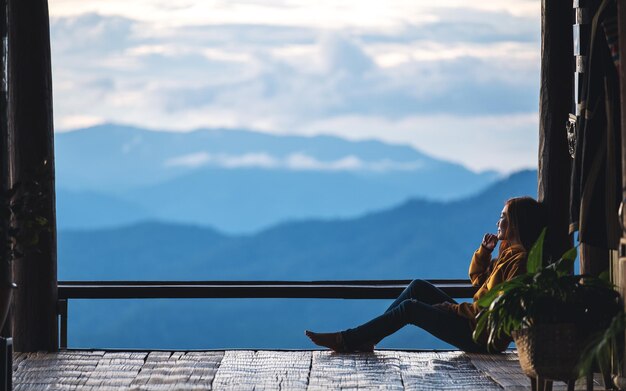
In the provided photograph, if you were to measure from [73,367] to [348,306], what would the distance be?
19.0m

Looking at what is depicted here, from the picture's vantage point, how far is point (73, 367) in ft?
18.6

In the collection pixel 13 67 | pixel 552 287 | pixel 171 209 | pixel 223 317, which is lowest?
pixel 223 317

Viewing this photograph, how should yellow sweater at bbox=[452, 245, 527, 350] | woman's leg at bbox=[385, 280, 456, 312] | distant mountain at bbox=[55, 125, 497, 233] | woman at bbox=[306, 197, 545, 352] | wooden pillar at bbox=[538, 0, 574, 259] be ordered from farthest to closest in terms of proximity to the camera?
distant mountain at bbox=[55, 125, 497, 233], woman's leg at bbox=[385, 280, 456, 312], wooden pillar at bbox=[538, 0, 574, 259], woman at bbox=[306, 197, 545, 352], yellow sweater at bbox=[452, 245, 527, 350]

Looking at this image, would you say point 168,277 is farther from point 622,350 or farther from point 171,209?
point 622,350

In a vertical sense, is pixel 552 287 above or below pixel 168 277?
above

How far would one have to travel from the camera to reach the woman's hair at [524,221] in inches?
225

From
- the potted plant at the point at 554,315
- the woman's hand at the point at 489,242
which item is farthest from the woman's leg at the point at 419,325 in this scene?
the potted plant at the point at 554,315

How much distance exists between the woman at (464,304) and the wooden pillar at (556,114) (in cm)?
14

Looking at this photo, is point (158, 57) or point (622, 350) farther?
point (158, 57)

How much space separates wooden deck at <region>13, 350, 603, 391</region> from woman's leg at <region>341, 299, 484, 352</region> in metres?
0.08

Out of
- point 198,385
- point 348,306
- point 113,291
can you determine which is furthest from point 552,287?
point 348,306

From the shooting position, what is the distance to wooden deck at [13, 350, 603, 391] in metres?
5.14

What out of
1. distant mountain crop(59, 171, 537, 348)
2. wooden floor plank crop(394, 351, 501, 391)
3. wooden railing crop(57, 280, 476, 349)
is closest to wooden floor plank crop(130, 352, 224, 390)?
wooden railing crop(57, 280, 476, 349)

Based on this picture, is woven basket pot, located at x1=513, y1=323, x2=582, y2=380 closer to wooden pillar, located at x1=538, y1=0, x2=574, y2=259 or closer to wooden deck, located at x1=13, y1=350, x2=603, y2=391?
wooden deck, located at x1=13, y1=350, x2=603, y2=391
